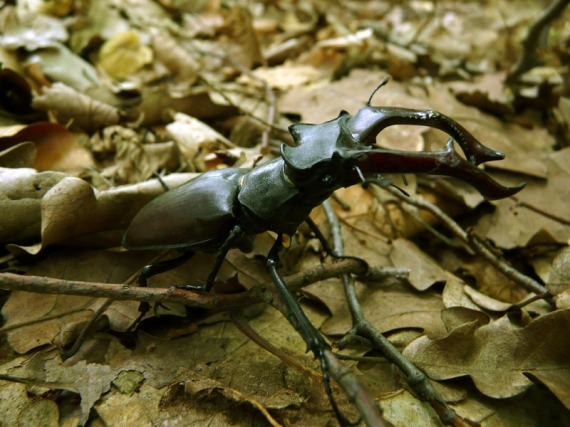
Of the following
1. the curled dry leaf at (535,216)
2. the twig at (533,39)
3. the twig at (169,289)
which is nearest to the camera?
the twig at (169,289)

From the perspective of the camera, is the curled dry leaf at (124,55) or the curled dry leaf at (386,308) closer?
the curled dry leaf at (386,308)

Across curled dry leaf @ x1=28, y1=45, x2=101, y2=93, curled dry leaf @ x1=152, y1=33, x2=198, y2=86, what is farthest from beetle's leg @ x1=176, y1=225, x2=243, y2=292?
curled dry leaf @ x1=152, y1=33, x2=198, y2=86

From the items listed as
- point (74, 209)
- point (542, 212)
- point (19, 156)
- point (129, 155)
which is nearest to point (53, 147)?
point (19, 156)

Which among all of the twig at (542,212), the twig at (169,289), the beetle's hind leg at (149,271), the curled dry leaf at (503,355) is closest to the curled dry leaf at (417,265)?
the twig at (169,289)

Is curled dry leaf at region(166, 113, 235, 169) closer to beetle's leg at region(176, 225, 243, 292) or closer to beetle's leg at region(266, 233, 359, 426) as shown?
beetle's leg at region(176, 225, 243, 292)

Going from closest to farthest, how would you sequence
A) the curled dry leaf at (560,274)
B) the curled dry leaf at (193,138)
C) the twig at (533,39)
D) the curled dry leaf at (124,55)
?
the curled dry leaf at (560,274), the curled dry leaf at (193,138), the twig at (533,39), the curled dry leaf at (124,55)

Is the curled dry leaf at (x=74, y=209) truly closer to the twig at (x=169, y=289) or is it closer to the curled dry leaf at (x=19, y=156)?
the curled dry leaf at (x=19, y=156)

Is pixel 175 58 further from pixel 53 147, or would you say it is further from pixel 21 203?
pixel 21 203

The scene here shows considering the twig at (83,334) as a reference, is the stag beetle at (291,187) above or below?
above
